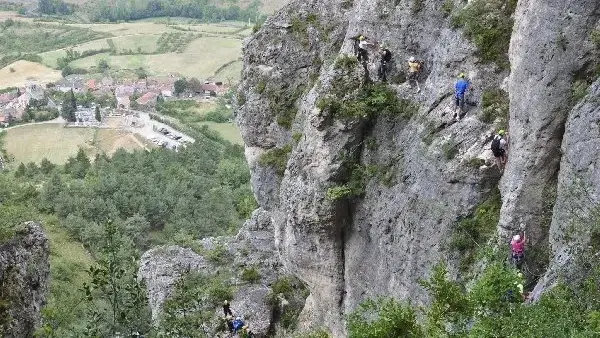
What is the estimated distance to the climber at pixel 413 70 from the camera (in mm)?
22312

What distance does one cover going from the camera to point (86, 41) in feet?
578

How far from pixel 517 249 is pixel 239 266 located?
19.1 meters

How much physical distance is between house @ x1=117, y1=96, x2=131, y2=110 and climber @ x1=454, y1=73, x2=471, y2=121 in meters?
119

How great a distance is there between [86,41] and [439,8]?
16937 centimetres

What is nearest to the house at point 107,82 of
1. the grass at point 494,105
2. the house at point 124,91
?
the house at point 124,91

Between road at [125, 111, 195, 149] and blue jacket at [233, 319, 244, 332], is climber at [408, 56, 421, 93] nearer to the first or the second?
blue jacket at [233, 319, 244, 332]

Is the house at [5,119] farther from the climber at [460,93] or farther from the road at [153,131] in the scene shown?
the climber at [460,93]

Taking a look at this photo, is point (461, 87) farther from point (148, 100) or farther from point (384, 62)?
point (148, 100)

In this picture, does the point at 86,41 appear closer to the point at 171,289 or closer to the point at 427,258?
the point at 171,289

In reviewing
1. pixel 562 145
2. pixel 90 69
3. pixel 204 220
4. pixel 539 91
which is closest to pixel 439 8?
pixel 539 91

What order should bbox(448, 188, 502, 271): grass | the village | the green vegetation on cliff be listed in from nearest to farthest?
the green vegetation on cliff → bbox(448, 188, 502, 271): grass → the village

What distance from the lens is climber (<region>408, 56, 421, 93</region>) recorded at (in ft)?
73.2

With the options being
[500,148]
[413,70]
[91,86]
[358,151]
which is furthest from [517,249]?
[91,86]

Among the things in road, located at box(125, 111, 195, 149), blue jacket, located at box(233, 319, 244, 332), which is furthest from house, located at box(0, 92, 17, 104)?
blue jacket, located at box(233, 319, 244, 332)
